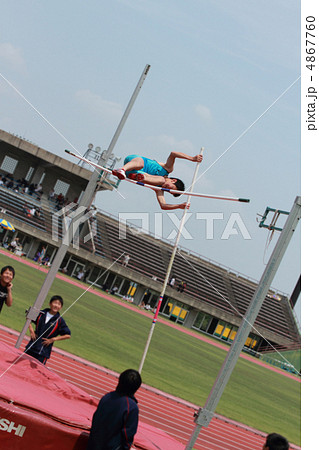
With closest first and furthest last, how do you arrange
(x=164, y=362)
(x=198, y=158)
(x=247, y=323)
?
(x=247, y=323), (x=198, y=158), (x=164, y=362)

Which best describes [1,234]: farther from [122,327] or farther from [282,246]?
[282,246]

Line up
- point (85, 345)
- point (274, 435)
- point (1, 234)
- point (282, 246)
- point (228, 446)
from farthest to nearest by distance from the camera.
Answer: point (1, 234) → point (85, 345) → point (228, 446) → point (282, 246) → point (274, 435)

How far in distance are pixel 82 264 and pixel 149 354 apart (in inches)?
713

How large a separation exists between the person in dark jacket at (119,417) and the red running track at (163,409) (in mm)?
4507

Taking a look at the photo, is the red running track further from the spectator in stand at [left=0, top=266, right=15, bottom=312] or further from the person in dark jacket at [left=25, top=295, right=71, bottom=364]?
the spectator in stand at [left=0, top=266, right=15, bottom=312]

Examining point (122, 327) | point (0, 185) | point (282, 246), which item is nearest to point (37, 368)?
point (282, 246)

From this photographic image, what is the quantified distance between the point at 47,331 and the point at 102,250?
27803 mm

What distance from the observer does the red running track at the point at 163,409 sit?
9047 mm

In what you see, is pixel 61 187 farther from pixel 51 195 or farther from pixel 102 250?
pixel 102 250

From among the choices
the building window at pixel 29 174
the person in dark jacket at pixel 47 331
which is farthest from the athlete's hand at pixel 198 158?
the building window at pixel 29 174

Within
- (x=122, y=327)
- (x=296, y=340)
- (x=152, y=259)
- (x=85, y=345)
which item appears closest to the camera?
(x=85, y=345)

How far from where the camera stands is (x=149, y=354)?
52.9 feet

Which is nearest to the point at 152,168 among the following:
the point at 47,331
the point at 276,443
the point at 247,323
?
the point at 247,323

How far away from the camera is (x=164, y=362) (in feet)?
50.9
